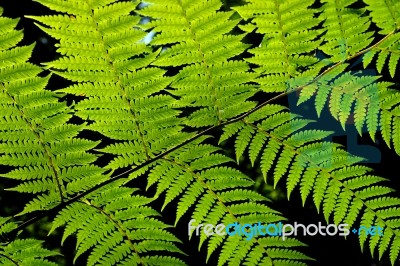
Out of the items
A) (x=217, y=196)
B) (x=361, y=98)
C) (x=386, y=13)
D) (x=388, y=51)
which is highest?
(x=386, y=13)

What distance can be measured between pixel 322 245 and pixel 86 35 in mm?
4217

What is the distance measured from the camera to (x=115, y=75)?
3.34 feet

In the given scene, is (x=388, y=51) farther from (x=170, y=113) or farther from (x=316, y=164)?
(x=170, y=113)

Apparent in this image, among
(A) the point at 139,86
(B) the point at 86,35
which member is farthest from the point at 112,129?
(B) the point at 86,35

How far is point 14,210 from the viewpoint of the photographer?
12.3 feet

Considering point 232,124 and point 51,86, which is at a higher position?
point 51,86

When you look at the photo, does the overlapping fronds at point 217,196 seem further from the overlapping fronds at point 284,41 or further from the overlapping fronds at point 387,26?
the overlapping fronds at point 387,26

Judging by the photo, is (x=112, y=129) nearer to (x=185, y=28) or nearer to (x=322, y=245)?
(x=185, y=28)

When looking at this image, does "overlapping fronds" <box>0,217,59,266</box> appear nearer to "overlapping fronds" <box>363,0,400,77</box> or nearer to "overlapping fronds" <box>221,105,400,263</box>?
"overlapping fronds" <box>221,105,400,263</box>

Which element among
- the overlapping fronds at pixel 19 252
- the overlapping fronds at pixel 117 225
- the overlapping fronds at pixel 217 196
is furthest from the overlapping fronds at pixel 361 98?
the overlapping fronds at pixel 19 252

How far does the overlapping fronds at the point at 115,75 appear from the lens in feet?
3.11

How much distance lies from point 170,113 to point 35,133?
1.12ft

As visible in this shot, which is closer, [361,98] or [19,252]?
[19,252]

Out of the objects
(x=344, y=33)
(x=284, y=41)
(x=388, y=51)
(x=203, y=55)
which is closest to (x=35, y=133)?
(x=203, y=55)
